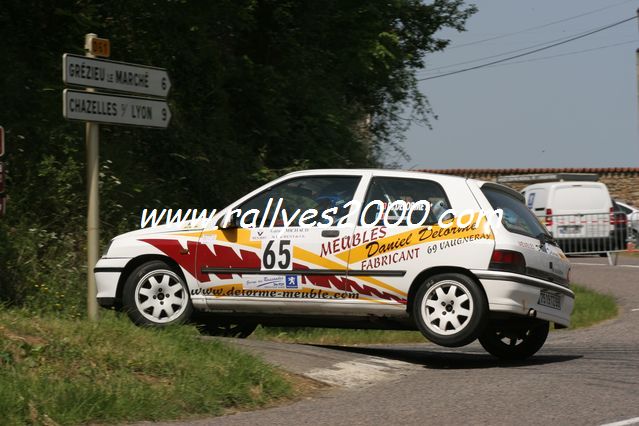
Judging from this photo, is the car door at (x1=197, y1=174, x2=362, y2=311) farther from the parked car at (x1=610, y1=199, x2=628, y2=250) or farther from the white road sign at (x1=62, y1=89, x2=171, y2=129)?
the parked car at (x1=610, y1=199, x2=628, y2=250)

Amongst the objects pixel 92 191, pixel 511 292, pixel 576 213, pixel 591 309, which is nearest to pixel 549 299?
pixel 511 292

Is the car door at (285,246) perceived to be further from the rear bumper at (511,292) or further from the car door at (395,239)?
the rear bumper at (511,292)

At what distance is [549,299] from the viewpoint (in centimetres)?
1082

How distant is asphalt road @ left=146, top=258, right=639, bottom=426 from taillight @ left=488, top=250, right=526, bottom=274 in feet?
2.85

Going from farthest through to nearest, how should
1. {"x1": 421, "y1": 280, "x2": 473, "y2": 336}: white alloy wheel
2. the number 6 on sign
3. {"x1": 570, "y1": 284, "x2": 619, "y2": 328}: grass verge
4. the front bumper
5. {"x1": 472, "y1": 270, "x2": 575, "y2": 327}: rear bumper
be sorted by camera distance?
{"x1": 570, "y1": 284, "x2": 619, "y2": 328}: grass verge, the front bumper, the number 6 on sign, {"x1": 421, "y1": 280, "x2": 473, "y2": 336}: white alloy wheel, {"x1": 472, "y1": 270, "x2": 575, "y2": 327}: rear bumper

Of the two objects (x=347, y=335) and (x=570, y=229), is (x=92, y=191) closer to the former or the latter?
(x=347, y=335)

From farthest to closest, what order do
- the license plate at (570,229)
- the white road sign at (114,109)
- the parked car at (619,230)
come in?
the license plate at (570,229) → the parked car at (619,230) → the white road sign at (114,109)

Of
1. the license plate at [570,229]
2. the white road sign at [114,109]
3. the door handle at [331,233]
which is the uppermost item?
the white road sign at [114,109]

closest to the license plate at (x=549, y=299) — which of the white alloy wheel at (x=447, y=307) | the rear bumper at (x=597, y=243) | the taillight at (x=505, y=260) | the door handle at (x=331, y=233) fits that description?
the taillight at (x=505, y=260)

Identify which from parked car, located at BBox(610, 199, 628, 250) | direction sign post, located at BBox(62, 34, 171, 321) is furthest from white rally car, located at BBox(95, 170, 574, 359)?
parked car, located at BBox(610, 199, 628, 250)

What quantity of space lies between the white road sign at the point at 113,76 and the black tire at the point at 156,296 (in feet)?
5.45

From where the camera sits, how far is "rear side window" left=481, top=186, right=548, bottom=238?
10.8 metres

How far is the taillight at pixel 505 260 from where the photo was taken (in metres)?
10.4

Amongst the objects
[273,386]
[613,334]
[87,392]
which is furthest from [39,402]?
[613,334]
